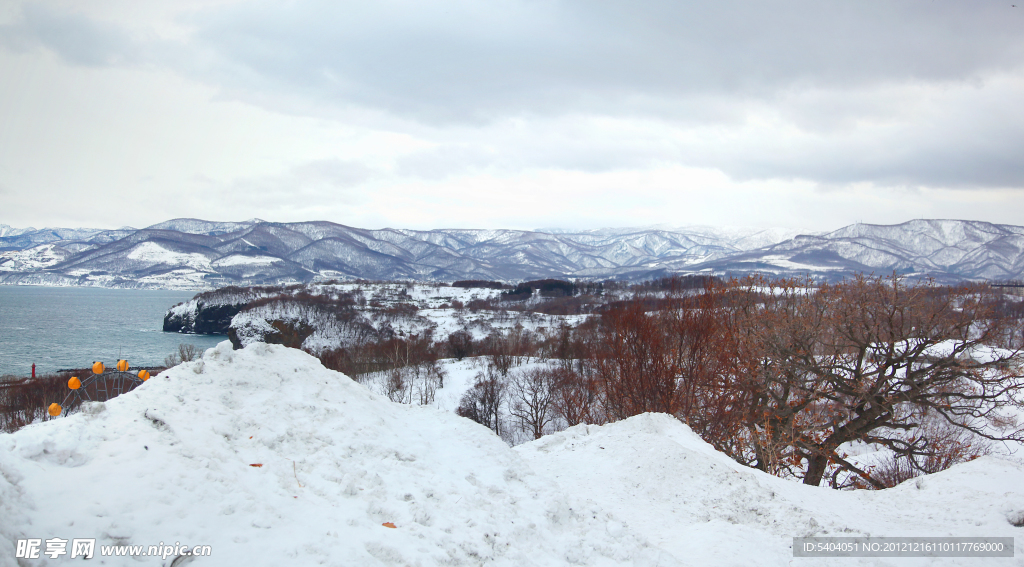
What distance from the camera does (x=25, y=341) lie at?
324 ft

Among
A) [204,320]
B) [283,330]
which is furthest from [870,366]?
[204,320]

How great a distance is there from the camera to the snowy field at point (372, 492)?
5.57m

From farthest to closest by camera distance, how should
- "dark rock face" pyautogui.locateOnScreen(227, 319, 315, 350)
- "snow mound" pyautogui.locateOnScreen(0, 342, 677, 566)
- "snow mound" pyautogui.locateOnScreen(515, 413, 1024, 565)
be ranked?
"dark rock face" pyautogui.locateOnScreen(227, 319, 315, 350) < "snow mound" pyautogui.locateOnScreen(515, 413, 1024, 565) < "snow mound" pyautogui.locateOnScreen(0, 342, 677, 566)

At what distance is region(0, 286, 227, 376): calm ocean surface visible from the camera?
8144cm

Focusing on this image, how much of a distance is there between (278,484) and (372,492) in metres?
1.38

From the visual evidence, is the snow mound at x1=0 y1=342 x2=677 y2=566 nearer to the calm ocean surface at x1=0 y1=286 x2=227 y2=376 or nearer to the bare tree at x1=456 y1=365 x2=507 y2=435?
the bare tree at x1=456 y1=365 x2=507 y2=435

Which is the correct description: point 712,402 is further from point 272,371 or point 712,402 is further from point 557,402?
point 557,402

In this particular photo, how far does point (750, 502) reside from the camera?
977 cm

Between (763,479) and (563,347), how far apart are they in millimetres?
66449

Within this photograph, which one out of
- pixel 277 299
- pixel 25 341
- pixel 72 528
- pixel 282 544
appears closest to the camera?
pixel 72 528

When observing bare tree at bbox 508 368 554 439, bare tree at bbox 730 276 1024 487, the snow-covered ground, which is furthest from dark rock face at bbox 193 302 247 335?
bare tree at bbox 730 276 1024 487

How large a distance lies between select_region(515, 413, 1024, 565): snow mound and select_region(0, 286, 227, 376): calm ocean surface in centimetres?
9112

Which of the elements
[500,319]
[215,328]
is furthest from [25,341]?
[500,319]

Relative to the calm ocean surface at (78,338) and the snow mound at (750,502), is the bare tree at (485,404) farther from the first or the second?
the calm ocean surface at (78,338)
